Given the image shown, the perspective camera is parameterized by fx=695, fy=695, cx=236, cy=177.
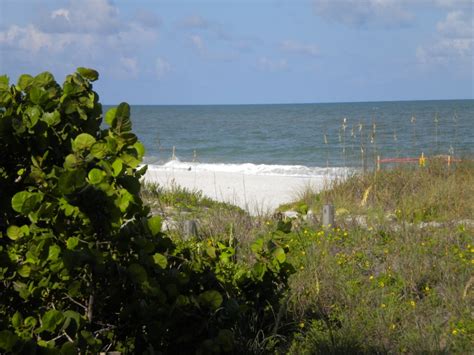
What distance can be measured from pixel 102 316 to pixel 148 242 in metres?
0.52

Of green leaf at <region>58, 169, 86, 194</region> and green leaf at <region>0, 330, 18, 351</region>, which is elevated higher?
green leaf at <region>58, 169, 86, 194</region>

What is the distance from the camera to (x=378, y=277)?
6.05m

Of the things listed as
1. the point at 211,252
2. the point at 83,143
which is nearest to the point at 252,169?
the point at 211,252

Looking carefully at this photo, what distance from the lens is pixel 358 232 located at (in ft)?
24.4

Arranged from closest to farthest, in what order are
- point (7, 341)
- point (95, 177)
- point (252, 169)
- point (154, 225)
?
1. point (7, 341)
2. point (95, 177)
3. point (154, 225)
4. point (252, 169)

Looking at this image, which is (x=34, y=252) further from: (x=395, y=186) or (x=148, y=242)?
(x=395, y=186)

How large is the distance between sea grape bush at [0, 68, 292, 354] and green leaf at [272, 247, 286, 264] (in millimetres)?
500

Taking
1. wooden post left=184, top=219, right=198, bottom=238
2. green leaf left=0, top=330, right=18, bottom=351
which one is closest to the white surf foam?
wooden post left=184, top=219, right=198, bottom=238

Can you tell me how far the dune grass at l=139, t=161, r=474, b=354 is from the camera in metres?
4.65

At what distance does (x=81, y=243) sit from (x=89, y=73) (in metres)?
0.85

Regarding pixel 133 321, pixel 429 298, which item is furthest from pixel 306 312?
pixel 133 321

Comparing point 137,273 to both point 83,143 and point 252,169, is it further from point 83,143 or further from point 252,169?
point 252,169

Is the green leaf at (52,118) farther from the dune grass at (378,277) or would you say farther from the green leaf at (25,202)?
the dune grass at (378,277)

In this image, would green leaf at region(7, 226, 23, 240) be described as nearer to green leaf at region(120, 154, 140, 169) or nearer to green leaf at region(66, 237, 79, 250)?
green leaf at region(66, 237, 79, 250)
